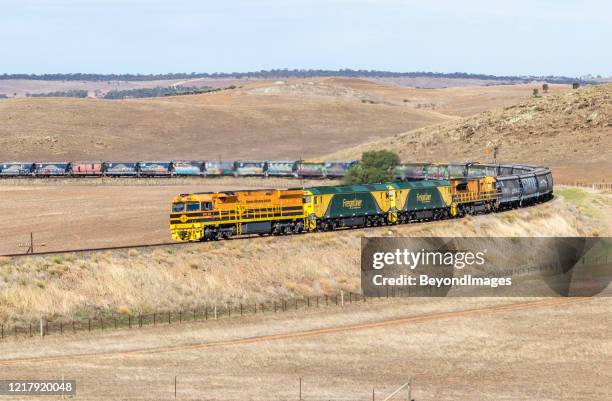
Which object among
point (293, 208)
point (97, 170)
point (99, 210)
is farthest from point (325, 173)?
point (293, 208)

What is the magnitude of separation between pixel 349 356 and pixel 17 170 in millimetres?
97272

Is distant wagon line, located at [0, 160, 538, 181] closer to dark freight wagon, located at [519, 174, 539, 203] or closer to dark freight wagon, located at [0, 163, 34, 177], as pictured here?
dark freight wagon, located at [0, 163, 34, 177]

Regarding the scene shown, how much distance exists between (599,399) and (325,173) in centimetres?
8863

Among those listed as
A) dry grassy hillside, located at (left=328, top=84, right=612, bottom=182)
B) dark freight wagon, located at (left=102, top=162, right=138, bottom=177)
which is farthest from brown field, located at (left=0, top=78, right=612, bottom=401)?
dry grassy hillside, located at (left=328, top=84, right=612, bottom=182)

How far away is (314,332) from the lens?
177 feet

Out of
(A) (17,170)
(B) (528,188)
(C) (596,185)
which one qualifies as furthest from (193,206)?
(A) (17,170)

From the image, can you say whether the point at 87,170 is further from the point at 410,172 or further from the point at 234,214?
the point at 234,214

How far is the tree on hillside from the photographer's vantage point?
114m

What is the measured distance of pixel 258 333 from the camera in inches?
2114

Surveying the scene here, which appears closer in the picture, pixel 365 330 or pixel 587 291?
pixel 365 330

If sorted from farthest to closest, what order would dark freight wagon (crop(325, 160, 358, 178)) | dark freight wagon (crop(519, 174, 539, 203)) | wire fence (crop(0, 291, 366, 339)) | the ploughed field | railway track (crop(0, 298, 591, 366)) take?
dark freight wagon (crop(325, 160, 358, 178)) → dark freight wagon (crop(519, 174, 539, 203)) → the ploughed field → wire fence (crop(0, 291, 366, 339)) → railway track (crop(0, 298, 591, 366))

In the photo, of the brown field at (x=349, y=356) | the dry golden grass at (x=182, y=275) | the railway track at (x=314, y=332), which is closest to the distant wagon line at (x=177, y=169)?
the dry golden grass at (x=182, y=275)

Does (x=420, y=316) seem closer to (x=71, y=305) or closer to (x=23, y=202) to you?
(x=71, y=305)

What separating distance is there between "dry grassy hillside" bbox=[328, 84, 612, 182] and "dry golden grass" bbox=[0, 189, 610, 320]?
77004mm
